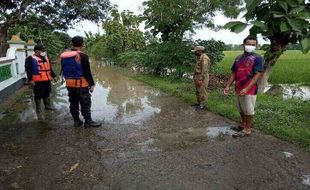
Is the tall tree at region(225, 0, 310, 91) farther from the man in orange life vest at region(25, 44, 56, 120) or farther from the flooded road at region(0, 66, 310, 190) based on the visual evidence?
the man in orange life vest at region(25, 44, 56, 120)

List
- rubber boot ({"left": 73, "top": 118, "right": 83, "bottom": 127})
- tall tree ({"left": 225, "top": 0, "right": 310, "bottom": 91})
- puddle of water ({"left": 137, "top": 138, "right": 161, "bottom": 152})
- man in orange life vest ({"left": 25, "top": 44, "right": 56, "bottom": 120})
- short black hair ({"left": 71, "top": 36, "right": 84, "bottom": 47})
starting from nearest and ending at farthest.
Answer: tall tree ({"left": 225, "top": 0, "right": 310, "bottom": 91}) → puddle of water ({"left": 137, "top": 138, "right": 161, "bottom": 152}) → short black hair ({"left": 71, "top": 36, "right": 84, "bottom": 47}) → rubber boot ({"left": 73, "top": 118, "right": 83, "bottom": 127}) → man in orange life vest ({"left": 25, "top": 44, "right": 56, "bottom": 120})

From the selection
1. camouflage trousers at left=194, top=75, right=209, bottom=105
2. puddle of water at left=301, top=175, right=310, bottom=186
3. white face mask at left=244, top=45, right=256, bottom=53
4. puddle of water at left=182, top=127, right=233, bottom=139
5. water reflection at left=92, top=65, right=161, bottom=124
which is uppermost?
white face mask at left=244, top=45, right=256, bottom=53

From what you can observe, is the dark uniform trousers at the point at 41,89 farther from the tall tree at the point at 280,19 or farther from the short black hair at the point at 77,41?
the tall tree at the point at 280,19

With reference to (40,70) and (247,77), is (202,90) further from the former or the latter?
(40,70)

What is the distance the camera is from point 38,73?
9406 millimetres

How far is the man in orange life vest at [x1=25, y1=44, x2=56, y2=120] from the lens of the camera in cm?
926

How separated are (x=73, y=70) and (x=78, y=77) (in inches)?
6.4

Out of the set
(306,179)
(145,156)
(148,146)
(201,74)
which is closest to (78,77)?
(148,146)

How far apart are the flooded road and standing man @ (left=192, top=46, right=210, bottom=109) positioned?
3.14 feet

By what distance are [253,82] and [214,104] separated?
11.0ft

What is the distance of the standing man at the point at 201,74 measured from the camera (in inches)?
381

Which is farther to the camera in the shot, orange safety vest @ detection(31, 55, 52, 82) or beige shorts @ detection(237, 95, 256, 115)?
orange safety vest @ detection(31, 55, 52, 82)

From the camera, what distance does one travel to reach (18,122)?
8445 millimetres

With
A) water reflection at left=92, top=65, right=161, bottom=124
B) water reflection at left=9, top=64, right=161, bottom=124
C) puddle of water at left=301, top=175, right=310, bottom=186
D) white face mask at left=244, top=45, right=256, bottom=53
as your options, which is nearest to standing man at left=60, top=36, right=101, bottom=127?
water reflection at left=9, top=64, right=161, bottom=124
